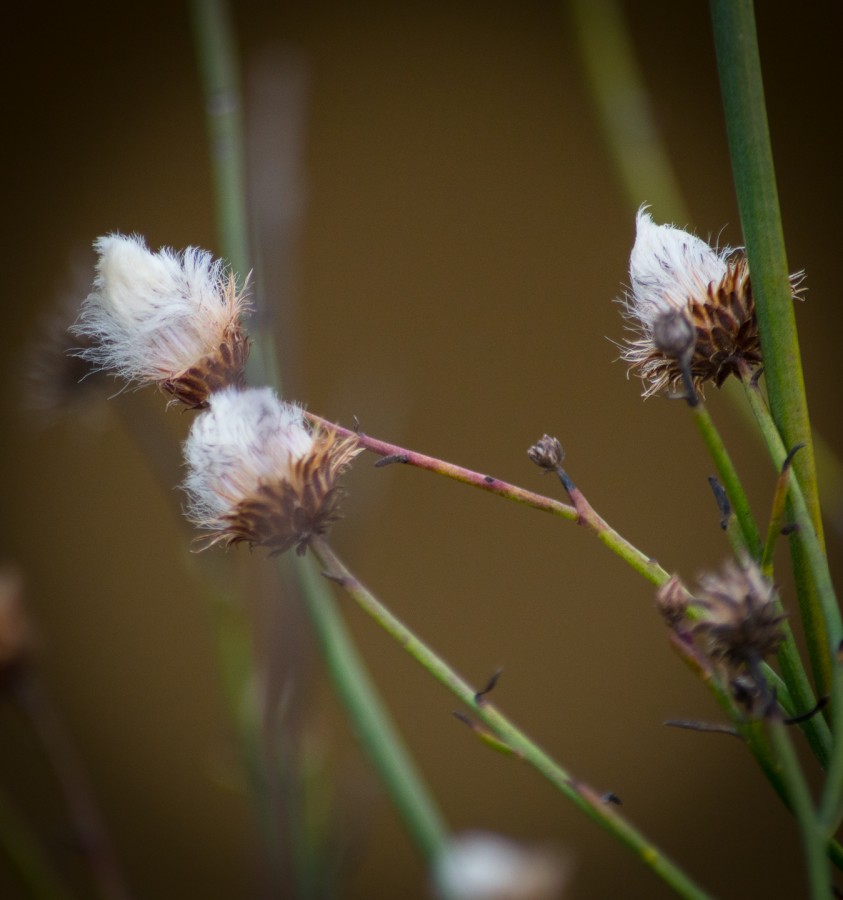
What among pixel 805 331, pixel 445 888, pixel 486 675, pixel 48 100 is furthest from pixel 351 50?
pixel 445 888

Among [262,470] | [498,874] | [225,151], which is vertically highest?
[225,151]

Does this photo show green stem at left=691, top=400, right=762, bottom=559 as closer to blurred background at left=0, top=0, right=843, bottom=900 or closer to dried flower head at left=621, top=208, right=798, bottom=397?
dried flower head at left=621, top=208, right=798, bottom=397

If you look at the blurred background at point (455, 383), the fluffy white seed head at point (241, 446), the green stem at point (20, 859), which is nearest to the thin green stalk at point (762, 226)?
the fluffy white seed head at point (241, 446)

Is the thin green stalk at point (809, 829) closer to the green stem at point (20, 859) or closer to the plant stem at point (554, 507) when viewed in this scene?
the plant stem at point (554, 507)

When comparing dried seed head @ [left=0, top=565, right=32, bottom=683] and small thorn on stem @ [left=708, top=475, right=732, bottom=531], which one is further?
dried seed head @ [left=0, top=565, right=32, bottom=683]

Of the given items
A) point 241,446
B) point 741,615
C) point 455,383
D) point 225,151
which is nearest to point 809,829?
point 741,615

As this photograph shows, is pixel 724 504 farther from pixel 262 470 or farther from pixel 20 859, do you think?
pixel 20 859

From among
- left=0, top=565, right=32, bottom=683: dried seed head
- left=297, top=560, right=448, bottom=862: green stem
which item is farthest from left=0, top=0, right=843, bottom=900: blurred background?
left=297, top=560, right=448, bottom=862: green stem
